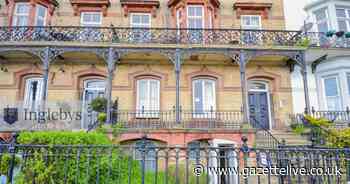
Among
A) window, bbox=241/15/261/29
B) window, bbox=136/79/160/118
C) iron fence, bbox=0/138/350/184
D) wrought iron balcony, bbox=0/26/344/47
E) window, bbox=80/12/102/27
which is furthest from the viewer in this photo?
window, bbox=241/15/261/29

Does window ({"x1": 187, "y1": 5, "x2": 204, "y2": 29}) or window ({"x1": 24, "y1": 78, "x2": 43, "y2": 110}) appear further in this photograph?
window ({"x1": 187, "y1": 5, "x2": 204, "y2": 29})

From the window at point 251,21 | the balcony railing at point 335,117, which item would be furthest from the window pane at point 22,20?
the balcony railing at point 335,117

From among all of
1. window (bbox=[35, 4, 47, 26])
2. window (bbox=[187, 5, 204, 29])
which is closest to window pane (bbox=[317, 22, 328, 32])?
window (bbox=[187, 5, 204, 29])

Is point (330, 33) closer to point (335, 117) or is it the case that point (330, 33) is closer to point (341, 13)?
point (341, 13)

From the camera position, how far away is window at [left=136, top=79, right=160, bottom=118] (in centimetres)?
1405

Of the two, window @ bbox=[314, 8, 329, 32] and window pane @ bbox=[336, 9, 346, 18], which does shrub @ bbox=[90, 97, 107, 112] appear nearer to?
window @ bbox=[314, 8, 329, 32]

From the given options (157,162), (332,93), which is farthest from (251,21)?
(157,162)

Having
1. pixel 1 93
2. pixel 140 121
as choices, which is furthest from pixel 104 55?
pixel 1 93

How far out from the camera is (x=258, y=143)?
38.7ft

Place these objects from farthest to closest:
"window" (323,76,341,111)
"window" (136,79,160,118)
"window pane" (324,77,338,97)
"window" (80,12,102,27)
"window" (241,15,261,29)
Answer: "window" (241,15,261,29)
"window" (80,12,102,27)
"window pane" (324,77,338,97)
"window" (323,76,341,111)
"window" (136,79,160,118)

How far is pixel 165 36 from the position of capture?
46.0ft

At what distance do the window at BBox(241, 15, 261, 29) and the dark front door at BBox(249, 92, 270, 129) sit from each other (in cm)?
386

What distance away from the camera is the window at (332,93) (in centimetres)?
1416

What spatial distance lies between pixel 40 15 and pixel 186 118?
31.2ft
